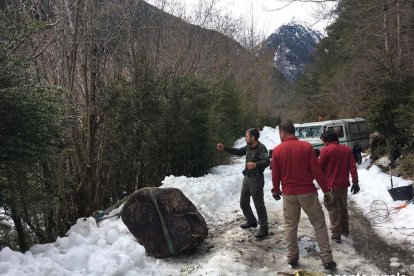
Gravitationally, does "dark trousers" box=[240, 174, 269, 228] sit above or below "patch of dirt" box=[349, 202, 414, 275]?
above

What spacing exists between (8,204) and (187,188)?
470 cm

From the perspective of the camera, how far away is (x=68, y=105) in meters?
6.21

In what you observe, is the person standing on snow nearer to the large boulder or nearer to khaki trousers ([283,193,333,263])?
the large boulder

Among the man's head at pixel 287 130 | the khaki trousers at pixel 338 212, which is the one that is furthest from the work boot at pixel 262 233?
the man's head at pixel 287 130

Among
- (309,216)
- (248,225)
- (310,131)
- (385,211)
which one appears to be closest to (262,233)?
(248,225)

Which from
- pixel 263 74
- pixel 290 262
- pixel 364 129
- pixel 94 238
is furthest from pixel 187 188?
pixel 263 74

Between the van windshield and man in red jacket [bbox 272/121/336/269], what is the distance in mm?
12331

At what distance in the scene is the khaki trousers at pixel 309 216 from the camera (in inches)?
218

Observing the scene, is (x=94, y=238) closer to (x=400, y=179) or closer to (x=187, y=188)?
(x=187, y=188)

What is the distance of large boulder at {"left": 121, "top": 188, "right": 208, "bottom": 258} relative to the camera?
6219mm

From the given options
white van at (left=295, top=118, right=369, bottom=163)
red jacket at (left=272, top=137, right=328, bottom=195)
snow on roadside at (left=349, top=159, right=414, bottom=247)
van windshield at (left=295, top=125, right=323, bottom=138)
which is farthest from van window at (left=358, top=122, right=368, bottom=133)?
red jacket at (left=272, top=137, right=328, bottom=195)

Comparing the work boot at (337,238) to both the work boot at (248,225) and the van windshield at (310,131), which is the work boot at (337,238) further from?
the van windshield at (310,131)

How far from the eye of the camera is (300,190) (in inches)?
220

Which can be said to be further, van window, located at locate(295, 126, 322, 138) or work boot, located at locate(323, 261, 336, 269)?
van window, located at locate(295, 126, 322, 138)
